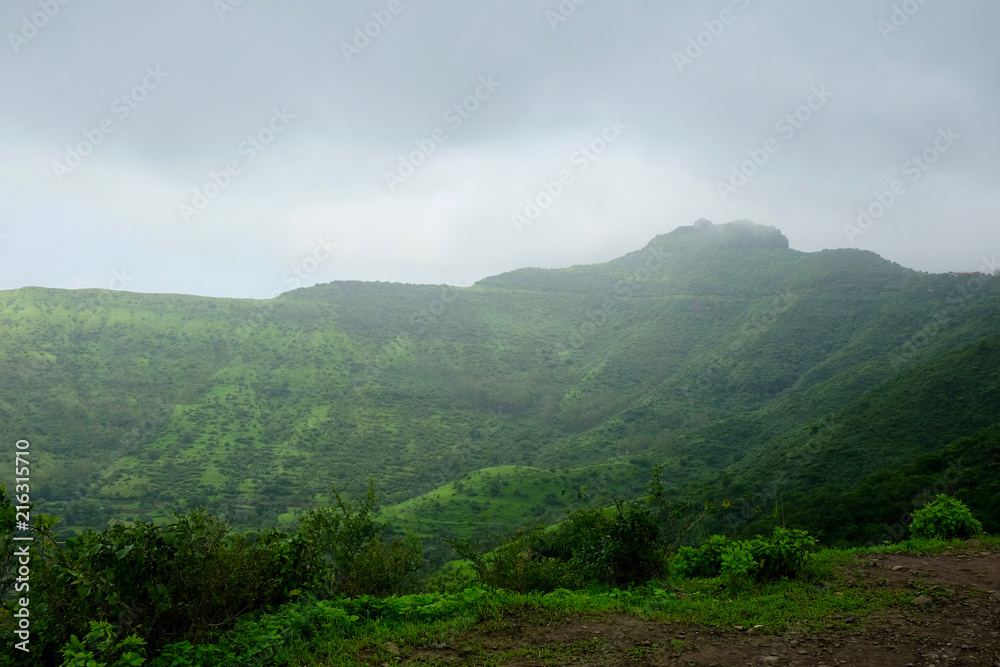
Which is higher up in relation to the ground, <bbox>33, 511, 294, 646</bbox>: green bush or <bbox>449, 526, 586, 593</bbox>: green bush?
<bbox>33, 511, 294, 646</bbox>: green bush

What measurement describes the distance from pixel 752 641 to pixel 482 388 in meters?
106

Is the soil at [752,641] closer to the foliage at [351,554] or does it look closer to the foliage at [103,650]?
the foliage at [351,554]

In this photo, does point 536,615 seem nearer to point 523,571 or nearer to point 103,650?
point 523,571

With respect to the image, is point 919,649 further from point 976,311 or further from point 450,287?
point 450,287

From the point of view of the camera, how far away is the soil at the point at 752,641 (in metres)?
5.47

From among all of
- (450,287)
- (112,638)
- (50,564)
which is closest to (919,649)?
(112,638)

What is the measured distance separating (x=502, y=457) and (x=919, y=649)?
86951 mm

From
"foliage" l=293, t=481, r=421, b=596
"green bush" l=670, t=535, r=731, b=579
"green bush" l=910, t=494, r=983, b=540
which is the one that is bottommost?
"green bush" l=670, t=535, r=731, b=579

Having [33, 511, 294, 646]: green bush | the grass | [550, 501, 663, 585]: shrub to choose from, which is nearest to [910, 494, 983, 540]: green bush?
the grass

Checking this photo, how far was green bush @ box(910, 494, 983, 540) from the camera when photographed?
34.3 feet

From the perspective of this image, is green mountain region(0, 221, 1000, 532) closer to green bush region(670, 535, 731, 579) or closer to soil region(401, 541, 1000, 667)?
green bush region(670, 535, 731, 579)

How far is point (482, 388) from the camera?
11106 cm

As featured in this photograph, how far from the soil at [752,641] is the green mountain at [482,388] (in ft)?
106

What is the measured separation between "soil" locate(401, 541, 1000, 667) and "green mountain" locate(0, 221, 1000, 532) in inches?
1269
